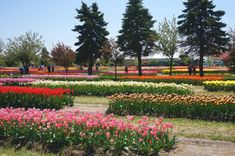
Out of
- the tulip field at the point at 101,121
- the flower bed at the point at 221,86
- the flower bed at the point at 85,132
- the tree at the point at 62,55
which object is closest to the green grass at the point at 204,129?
the tulip field at the point at 101,121

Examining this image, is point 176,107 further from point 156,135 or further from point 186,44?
point 186,44


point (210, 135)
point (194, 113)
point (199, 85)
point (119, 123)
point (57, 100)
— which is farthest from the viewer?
point (199, 85)

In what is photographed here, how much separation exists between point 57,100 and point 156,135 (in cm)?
897

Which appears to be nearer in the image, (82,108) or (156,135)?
(156,135)

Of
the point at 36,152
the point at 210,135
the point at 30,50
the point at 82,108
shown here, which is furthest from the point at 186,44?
the point at 36,152

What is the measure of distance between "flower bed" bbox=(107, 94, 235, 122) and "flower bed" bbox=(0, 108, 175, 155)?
4.57 metres

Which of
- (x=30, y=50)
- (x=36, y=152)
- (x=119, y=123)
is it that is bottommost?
(x=36, y=152)

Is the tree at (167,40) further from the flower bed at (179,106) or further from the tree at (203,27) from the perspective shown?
the flower bed at (179,106)

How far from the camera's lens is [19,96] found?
1758cm

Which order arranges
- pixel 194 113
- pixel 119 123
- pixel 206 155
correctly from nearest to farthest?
pixel 206 155, pixel 119 123, pixel 194 113

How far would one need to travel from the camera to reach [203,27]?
4403cm

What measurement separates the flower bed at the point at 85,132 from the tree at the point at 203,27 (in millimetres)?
35434

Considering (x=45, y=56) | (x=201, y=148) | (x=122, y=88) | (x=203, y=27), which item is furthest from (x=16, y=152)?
(x=45, y=56)

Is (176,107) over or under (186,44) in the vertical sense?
under
